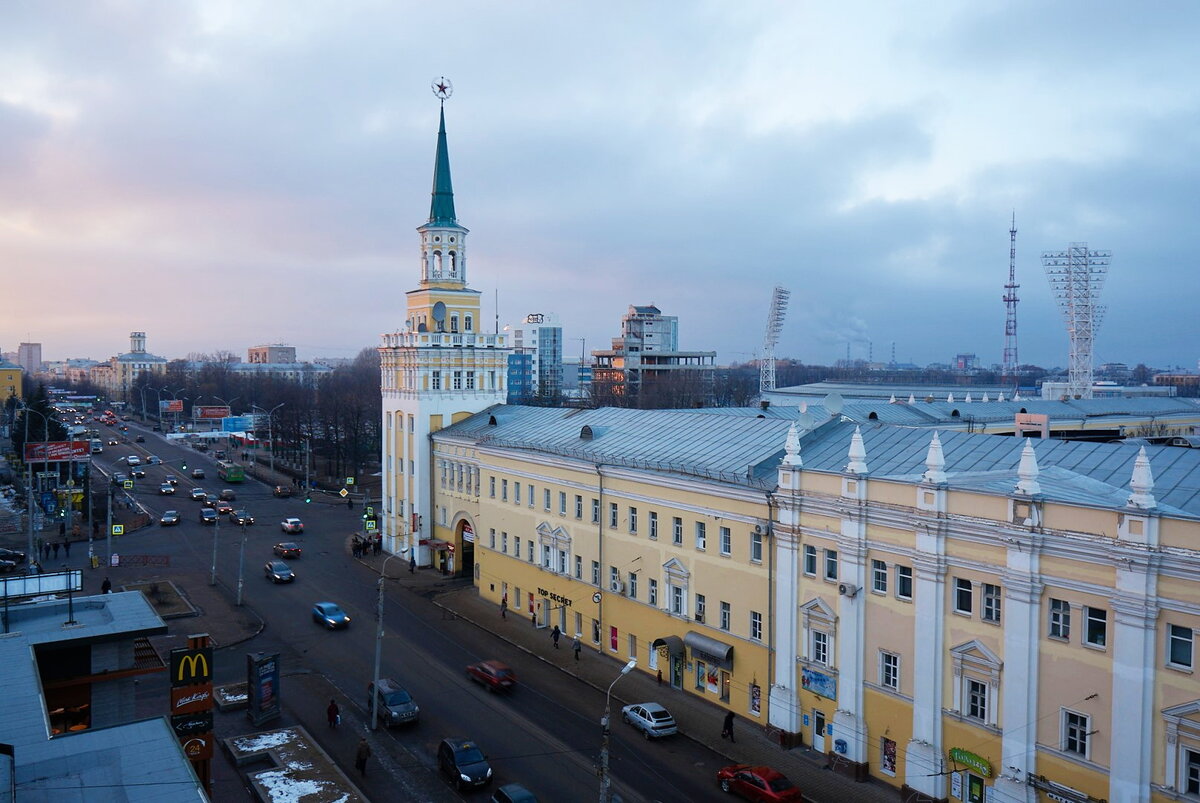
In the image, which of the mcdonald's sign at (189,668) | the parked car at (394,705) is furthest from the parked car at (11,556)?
the mcdonald's sign at (189,668)

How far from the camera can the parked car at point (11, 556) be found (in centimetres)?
4709

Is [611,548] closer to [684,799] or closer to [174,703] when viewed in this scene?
[684,799]

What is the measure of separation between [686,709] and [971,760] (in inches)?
402

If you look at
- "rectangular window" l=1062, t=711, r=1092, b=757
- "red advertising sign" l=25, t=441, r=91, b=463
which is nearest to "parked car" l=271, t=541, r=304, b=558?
"red advertising sign" l=25, t=441, r=91, b=463

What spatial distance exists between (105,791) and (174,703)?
7705mm

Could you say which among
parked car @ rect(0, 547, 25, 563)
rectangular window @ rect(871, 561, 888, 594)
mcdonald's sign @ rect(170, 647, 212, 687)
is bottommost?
parked car @ rect(0, 547, 25, 563)

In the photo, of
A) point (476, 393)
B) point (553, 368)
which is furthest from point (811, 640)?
point (553, 368)

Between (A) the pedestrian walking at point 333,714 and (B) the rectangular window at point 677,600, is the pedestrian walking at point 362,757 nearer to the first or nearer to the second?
(A) the pedestrian walking at point 333,714

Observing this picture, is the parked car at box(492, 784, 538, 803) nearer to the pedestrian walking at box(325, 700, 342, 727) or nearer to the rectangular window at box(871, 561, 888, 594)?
the pedestrian walking at box(325, 700, 342, 727)

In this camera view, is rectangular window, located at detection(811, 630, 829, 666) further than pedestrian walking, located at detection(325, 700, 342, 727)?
No

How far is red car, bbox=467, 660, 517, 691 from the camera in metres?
30.6

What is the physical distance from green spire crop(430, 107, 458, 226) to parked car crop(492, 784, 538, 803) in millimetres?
37450

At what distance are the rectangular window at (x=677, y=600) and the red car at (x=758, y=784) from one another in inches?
306

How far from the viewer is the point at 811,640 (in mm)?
25641
